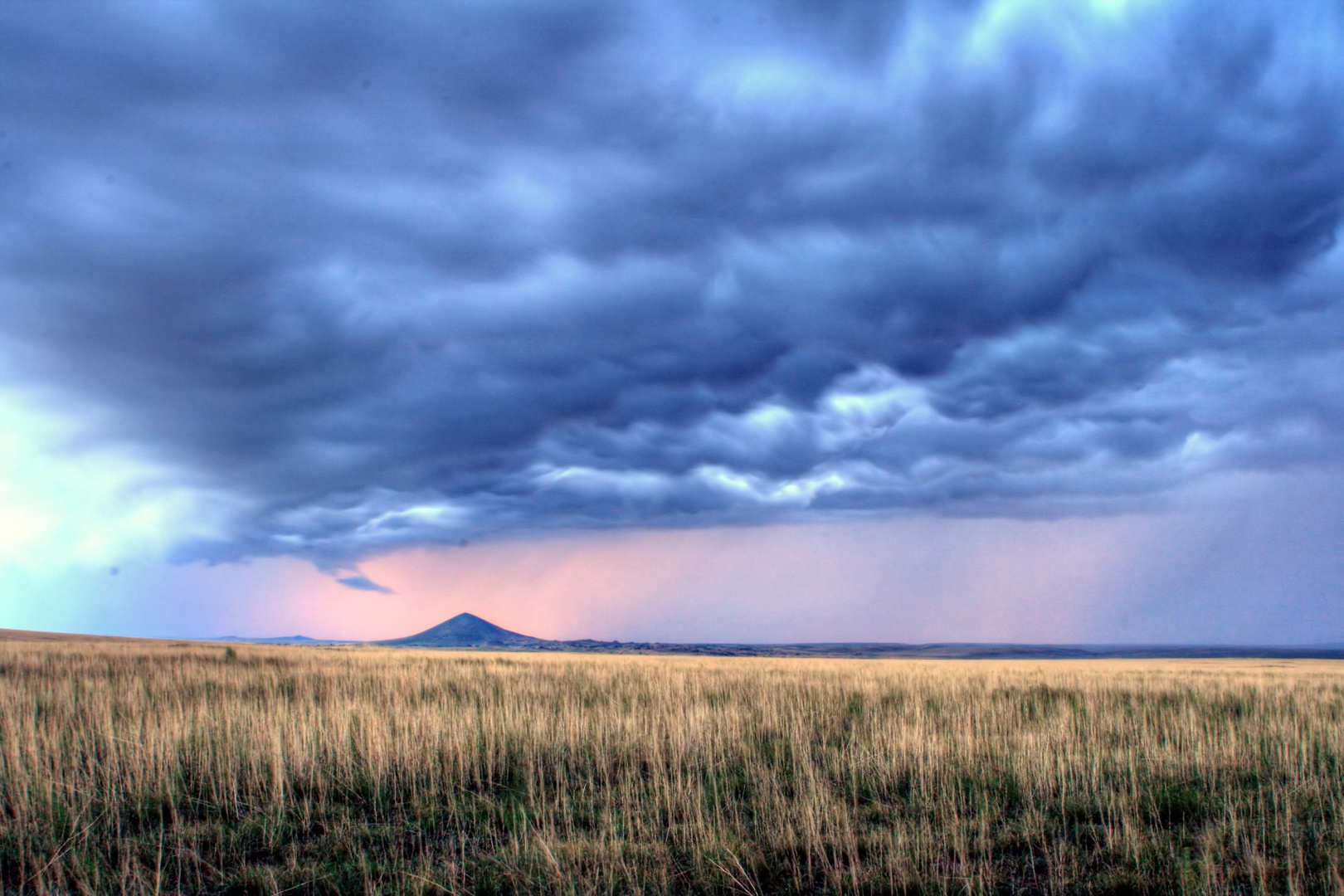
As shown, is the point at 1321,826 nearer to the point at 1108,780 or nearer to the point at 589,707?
the point at 1108,780

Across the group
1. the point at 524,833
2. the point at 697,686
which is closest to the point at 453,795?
the point at 524,833

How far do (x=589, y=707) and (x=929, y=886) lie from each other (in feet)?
35.3

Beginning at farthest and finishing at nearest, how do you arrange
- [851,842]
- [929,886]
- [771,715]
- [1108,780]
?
[771,715]
[1108,780]
[851,842]
[929,886]

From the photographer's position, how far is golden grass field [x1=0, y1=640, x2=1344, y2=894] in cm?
588

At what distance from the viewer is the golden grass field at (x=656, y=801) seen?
19.3ft

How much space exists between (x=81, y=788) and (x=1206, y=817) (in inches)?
463

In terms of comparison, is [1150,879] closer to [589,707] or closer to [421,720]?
[421,720]

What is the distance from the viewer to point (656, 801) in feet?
24.9

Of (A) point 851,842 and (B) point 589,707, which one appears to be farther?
(B) point 589,707

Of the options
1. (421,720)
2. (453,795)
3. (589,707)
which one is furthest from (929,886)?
(589,707)

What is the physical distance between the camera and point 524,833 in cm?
660

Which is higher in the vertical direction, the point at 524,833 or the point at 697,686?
the point at 524,833

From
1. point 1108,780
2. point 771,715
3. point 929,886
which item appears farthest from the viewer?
point 771,715

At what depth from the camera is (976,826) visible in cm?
702
